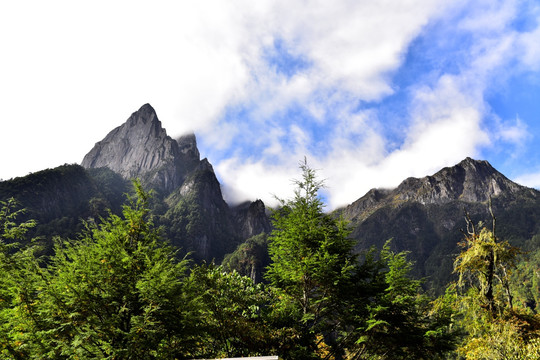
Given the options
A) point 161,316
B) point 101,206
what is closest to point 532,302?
point 161,316

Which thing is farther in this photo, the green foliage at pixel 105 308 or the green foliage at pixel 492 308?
the green foliage at pixel 492 308

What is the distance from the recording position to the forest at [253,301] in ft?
29.9

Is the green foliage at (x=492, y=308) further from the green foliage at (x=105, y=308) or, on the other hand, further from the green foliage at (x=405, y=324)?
the green foliage at (x=105, y=308)

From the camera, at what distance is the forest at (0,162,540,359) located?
29.9ft

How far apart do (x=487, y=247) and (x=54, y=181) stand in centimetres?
21284

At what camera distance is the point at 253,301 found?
48.9 feet

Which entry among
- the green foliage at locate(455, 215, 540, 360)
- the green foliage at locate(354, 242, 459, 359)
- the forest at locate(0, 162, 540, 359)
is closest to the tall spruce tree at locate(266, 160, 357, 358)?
the forest at locate(0, 162, 540, 359)

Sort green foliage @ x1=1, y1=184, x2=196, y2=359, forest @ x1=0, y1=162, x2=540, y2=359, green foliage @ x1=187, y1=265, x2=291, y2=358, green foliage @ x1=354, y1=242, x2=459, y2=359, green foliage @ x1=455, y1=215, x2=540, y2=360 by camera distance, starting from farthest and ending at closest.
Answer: green foliage @ x1=354, y1=242, x2=459, y2=359
green foliage @ x1=187, y1=265, x2=291, y2=358
green foliage @ x1=455, y1=215, x2=540, y2=360
forest @ x1=0, y1=162, x2=540, y2=359
green foliage @ x1=1, y1=184, x2=196, y2=359

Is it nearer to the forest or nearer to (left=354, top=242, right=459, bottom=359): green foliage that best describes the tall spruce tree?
the forest

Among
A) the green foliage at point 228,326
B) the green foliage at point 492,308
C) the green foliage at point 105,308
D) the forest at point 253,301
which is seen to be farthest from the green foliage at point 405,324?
the green foliage at point 105,308

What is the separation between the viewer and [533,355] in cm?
904

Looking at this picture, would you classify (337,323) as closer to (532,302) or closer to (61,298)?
(61,298)

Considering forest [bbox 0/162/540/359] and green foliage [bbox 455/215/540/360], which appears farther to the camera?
green foliage [bbox 455/215/540/360]

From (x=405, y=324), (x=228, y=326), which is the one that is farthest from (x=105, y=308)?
(x=405, y=324)
